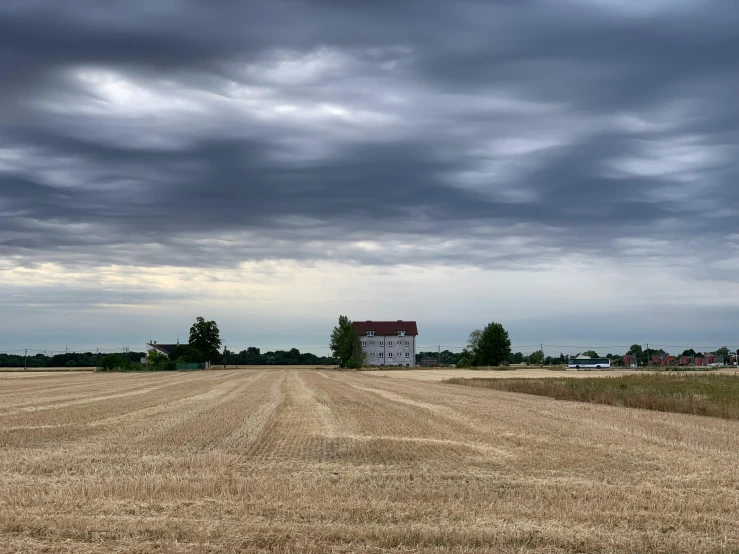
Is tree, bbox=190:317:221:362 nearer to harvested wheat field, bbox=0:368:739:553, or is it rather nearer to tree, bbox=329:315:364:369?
tree, bbox=329:315:364:369

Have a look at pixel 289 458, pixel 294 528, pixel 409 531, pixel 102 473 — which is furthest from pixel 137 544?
pixel 289 458

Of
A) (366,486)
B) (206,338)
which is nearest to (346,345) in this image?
(206,338)

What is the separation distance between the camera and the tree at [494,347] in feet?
608

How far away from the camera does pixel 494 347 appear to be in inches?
7303

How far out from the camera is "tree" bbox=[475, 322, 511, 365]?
608 feet

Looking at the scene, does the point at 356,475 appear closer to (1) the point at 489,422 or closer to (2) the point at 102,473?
(2) the point at 102,473

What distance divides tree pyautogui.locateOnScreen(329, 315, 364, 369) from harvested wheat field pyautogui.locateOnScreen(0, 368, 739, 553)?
5783 inches

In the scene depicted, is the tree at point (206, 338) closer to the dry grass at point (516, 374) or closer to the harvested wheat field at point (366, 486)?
the dry grass at point (516, 374)

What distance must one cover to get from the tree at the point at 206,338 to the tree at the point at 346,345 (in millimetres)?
28398

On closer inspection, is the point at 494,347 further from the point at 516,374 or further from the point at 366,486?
the point at 366,486

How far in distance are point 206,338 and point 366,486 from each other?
571 ft

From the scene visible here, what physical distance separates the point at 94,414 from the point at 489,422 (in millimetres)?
14944

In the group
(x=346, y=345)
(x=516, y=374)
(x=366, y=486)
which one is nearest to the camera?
(x=366, y=486)

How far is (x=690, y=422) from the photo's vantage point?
1057 inches
